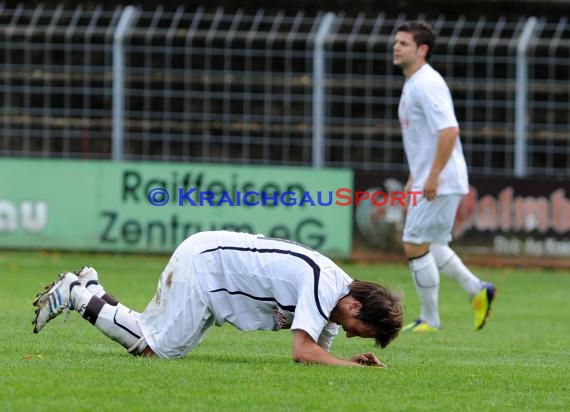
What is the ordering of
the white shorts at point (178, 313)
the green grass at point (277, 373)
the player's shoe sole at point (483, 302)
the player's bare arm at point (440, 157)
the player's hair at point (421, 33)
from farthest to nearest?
1. the player's hair at point (421, 33)
2. the player's shoe sole at point (483, 302)
3. the player's bare arm at point (440, 157)
4. the white shorts at point (178, 313)
5. the green grass at point (277, 373)

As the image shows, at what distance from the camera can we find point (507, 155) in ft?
62.8

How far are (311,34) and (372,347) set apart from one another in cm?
983

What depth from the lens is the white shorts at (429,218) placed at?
11281 mm

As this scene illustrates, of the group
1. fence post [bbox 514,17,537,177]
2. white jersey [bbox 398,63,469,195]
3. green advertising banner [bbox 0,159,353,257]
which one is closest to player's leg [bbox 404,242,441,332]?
white jersey [bbox 398,63,469,195]

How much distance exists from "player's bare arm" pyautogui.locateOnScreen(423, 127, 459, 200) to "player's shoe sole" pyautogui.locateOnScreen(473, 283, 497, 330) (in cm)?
85

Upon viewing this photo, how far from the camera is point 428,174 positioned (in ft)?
36.9

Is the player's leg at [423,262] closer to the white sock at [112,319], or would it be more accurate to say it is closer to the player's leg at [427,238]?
the player's leg at [427,238]

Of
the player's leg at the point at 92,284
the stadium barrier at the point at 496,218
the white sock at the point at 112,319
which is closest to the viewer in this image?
the white sock at the point at 112,319

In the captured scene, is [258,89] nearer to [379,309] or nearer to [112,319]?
[112,319]

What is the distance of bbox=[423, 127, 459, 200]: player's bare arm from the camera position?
36.4 ft

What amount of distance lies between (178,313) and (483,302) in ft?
13.3

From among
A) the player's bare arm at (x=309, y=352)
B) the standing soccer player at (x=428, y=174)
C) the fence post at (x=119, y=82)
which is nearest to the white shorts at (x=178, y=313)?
the player's bare arm at (x=309, y=352)

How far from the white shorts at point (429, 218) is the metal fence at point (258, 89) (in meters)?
7.62

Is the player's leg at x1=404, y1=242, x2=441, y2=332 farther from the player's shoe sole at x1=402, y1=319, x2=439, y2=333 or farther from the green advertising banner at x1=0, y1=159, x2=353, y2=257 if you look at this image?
the green advertising banner at x1=0, y1=159, x2=353, y2=257
